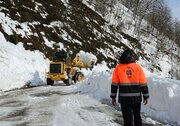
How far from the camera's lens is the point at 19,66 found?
101 feet

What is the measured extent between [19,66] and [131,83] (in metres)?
22.8

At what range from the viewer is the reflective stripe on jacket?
28.6ft

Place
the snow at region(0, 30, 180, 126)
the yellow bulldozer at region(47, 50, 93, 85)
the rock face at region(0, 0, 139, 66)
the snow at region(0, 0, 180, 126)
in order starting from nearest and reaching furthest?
the snow at region(0, 0, 180, 126), the snow at region(0, 30, 180, 126), the yellow bulldozer at region(47, 50, 93, 85), the rock face at region(0, 0, 139, 66)

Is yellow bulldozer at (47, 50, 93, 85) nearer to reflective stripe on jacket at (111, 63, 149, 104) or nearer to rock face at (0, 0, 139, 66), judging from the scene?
rock face at (0, 0, 139, 66)

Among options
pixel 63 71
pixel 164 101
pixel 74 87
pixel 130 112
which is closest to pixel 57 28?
pixel 63 71

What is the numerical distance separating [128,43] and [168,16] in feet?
130

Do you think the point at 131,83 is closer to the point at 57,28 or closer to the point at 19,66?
the point at 19,66

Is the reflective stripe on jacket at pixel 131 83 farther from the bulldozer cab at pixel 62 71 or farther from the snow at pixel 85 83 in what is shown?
the bulldozer cab at pixel 62 71

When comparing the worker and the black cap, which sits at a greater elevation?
the black cap

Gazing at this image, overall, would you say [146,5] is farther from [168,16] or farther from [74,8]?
[74,8]

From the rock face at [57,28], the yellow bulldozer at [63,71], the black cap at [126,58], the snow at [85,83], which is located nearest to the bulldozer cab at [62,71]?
the yellow bulldozer at [63,71]

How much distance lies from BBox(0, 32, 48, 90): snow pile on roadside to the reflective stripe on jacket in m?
16.7

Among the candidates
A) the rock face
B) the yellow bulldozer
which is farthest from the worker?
the rock face

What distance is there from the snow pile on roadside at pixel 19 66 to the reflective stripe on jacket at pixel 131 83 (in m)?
16.7
